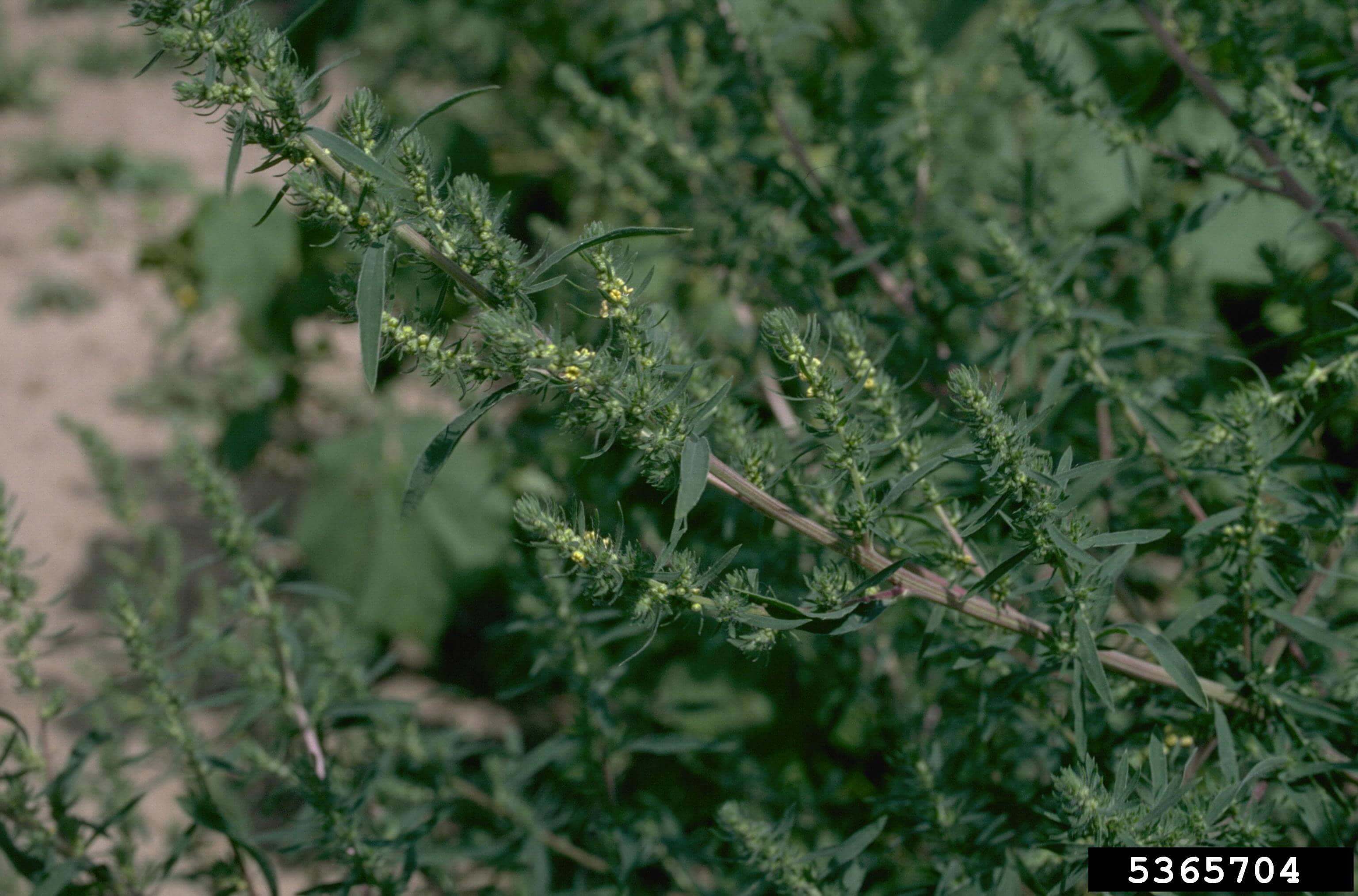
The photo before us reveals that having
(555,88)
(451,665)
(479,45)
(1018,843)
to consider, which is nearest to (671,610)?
(1018,843)

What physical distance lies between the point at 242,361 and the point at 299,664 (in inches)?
118

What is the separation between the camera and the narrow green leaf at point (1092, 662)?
1.00 m

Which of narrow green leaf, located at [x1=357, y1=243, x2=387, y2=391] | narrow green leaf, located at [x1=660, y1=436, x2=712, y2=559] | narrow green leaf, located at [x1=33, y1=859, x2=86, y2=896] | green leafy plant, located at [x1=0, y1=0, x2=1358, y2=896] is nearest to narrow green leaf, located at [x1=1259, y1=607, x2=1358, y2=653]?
green leafy plant, located at [x1=0, y1=0, x2=1358, y2=896]

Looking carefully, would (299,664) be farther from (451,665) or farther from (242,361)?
(242,361)

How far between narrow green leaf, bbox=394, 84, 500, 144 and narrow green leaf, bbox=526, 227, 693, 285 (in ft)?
0.46

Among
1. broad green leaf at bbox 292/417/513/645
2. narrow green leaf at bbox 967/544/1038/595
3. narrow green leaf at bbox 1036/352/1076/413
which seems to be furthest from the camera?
broad green leaf at bbox 292/417/513/645

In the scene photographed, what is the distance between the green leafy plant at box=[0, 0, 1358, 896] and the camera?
980mm

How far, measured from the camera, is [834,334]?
4.13 feet

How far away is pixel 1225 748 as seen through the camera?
1.09 meters

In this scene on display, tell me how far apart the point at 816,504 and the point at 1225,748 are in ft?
1.53

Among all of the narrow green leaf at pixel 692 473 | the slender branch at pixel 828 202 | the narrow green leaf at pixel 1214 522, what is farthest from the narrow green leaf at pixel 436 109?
the slender branch at pixel 828 202

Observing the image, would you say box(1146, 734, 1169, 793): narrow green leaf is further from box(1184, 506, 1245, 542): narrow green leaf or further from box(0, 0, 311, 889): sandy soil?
box(0, 0, 311, 889): sandy soil

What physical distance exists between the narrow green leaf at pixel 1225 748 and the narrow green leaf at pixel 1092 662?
176 millimetres

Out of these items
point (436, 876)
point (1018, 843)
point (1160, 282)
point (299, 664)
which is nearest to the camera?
point (1018, 843)
